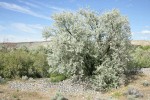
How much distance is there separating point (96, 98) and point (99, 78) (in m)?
3.58

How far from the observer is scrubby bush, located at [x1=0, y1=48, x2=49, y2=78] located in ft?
86.4

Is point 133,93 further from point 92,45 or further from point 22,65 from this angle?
→ point 22,65

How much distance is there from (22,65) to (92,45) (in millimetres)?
7765

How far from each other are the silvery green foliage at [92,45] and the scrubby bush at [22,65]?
4.22 metres

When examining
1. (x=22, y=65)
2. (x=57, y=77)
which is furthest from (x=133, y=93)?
(x=22, y=65)

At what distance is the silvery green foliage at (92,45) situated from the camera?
895 inches

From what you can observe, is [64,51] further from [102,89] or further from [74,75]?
[102,89]

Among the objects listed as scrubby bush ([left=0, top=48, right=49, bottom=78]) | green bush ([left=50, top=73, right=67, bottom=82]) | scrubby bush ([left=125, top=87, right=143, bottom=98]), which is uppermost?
scrubby bush ([left=0, top=48, right=49, bottom=78])

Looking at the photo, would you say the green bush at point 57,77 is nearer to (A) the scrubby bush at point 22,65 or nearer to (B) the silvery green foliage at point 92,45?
(B) the silvery green foliage at point 92,45

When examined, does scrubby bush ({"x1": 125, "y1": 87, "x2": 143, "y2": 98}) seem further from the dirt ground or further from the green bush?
the green bush

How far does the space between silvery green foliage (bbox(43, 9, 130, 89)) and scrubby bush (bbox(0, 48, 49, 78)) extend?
4.22m

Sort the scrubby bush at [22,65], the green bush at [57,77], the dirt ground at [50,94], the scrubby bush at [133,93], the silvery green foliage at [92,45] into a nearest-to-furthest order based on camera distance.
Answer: the dirt ground at [50,94] → the scrubby bush at [133,93] → the silvery green foliage at [92,45] → the green bush at [57,77] → the scrubby bush at [22,65]

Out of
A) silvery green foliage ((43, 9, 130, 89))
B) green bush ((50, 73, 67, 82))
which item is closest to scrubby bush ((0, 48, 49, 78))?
green bush ((50, 73, 67, 82))

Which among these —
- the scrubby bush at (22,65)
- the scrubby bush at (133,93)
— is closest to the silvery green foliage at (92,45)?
the scrubby bush at (133,93)
